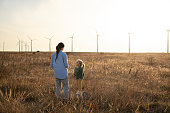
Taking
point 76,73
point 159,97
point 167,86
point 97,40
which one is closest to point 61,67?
point 76,73

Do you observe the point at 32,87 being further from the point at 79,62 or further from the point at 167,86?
the point at 167,86

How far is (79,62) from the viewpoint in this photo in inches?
252

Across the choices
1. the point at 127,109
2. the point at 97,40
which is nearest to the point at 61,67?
the point at 127,109

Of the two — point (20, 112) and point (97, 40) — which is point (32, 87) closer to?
point (20, 112)

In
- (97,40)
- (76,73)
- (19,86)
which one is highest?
(97,40)

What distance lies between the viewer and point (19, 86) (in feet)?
21.0

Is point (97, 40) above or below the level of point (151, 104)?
above

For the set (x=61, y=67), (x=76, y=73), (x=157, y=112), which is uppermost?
(x=61, y=67)

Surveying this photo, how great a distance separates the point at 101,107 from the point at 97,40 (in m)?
68.2

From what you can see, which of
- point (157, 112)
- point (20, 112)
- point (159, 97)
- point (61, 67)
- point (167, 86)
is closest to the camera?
point (20, 112)

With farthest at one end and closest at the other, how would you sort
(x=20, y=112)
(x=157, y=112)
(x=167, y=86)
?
1. (x=167, y=86)
2. (x=157, y=112)
3. (x=20, y=112)

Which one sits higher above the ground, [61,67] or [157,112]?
[61,67]

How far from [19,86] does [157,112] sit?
5914 mm

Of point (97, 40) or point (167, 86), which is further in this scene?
point (97, 40)
